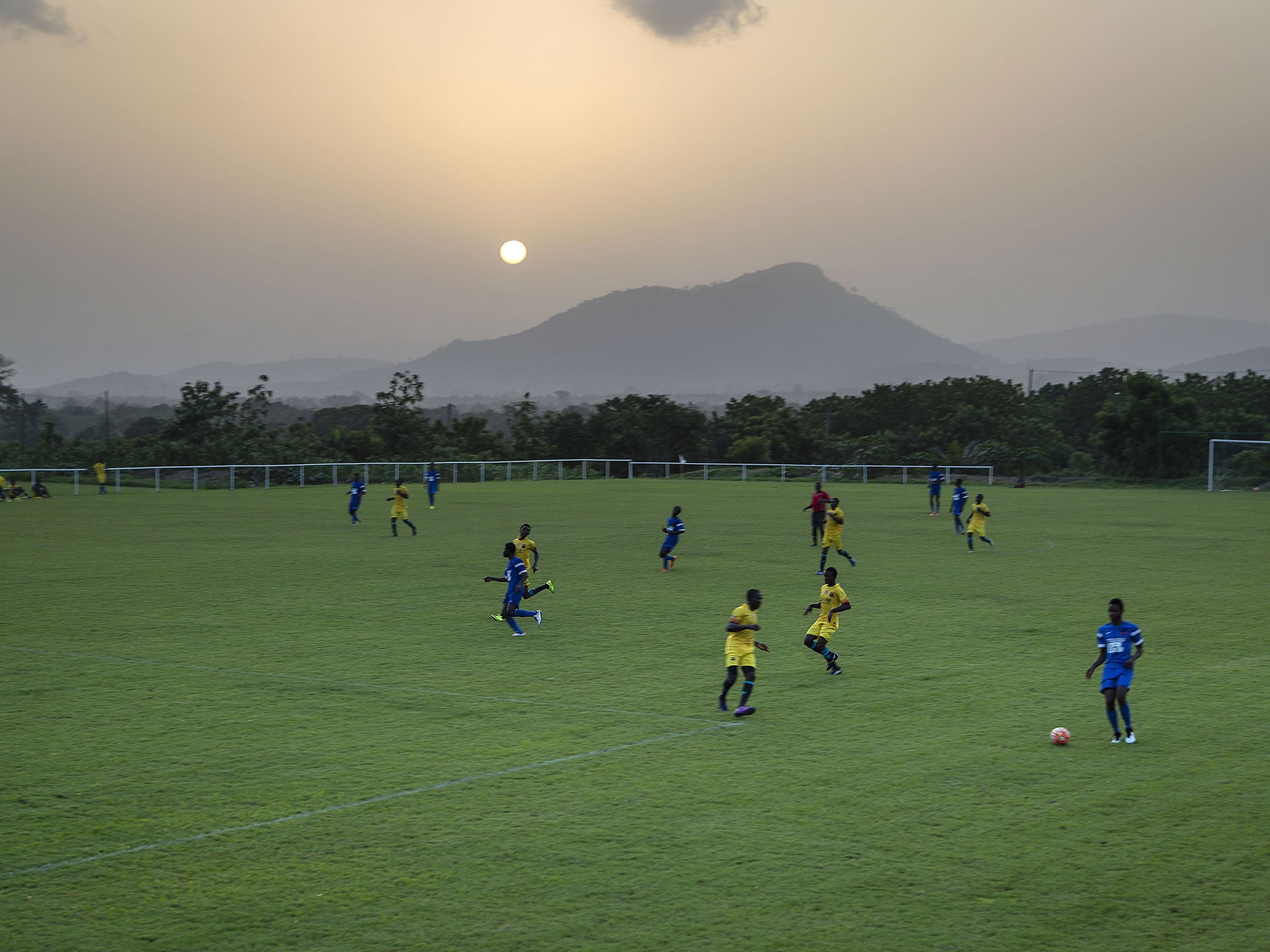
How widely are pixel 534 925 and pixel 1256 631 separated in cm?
1465

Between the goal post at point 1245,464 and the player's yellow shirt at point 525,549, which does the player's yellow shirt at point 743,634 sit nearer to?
the player's yellow shirt at point 525,549

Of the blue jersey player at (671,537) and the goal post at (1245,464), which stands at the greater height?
the goal post at (1245,464)

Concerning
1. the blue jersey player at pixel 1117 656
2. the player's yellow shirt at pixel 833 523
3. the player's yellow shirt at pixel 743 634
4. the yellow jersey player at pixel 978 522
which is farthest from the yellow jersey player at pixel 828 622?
the yellow jersey player at pixel 978 522

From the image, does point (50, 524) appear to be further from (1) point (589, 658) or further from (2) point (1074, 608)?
(2) point (1074, 608)

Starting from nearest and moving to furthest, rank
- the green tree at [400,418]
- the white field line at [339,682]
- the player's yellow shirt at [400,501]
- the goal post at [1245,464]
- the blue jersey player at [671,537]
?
the white field line at [339,682] < the blue jersey player at [671,537] < the player's yellow shirt at [400,501] < the goal post at [1245,464] < the green tree at [400,418]

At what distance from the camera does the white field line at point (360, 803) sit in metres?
8.09

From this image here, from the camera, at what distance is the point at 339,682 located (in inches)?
549

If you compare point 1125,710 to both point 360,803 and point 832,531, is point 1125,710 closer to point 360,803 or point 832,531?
point 360,803

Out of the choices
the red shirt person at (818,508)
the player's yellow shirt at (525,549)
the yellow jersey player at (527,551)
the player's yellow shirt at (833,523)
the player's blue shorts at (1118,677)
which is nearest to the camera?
the player's blue shorts at (1118,677)

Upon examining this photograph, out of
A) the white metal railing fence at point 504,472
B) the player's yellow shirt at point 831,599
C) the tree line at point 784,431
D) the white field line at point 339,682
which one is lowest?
the white field line at point 339,682

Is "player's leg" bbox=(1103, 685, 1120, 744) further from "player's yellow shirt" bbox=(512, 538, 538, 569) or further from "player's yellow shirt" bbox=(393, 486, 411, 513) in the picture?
"player's yellow shirt" bbox=(393, 486, 411, 513)

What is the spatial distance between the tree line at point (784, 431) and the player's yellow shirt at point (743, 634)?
56292 mm

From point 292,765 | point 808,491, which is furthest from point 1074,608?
point 808,491

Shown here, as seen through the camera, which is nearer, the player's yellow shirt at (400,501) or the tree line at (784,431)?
the player's yellow shirt at (400,501)
